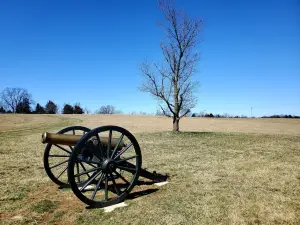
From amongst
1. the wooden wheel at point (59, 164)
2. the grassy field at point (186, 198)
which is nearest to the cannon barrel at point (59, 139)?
the wooden wheel at point (59, 164)

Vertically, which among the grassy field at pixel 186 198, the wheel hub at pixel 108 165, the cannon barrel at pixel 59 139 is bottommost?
the grassy field at pixel 186 198

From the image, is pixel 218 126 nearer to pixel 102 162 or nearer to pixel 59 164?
pixel 59 164

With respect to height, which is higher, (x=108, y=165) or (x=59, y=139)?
(x=59, y=139)

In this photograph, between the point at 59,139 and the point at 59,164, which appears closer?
the point at 59,139

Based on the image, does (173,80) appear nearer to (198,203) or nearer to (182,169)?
(182,169)

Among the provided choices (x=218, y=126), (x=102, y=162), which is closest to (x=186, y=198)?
(x=102, y=162)

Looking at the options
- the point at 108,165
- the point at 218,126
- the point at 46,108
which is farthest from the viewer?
the point at 46,108

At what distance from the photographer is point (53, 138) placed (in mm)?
5688

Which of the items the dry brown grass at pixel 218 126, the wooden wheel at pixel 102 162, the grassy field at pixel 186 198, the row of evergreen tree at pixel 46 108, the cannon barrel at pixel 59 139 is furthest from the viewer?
the row of evergreen tree at pixel 46 108

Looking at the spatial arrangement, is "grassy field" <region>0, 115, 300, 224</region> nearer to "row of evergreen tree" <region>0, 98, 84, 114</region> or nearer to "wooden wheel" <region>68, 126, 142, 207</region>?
"wooden wheel" <region>68, 126, 142, 207</region>

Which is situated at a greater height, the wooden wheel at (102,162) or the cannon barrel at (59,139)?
the cannon barrel at (59,139)

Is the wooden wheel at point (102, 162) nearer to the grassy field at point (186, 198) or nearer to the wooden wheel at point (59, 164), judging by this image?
the grassy field at point (186, 198)

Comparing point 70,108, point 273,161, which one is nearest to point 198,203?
point 273,161

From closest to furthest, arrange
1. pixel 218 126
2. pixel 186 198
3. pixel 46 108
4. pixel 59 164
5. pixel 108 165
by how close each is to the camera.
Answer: pixel 108 165 < pixel 186 198 < pixel 59 164 < pixel 218 126 < pixel 46 108
